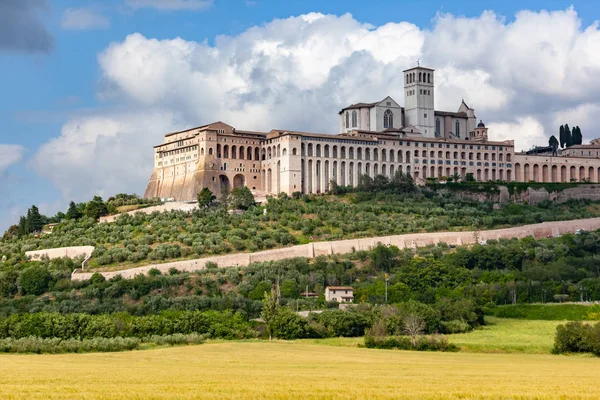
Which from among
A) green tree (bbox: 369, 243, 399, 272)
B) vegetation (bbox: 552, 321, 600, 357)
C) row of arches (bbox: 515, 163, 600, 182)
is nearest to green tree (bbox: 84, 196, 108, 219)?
green tree (bbox: 369, 243, 399, 272)

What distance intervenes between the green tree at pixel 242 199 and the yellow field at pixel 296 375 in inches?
2041

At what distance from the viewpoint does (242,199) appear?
96.6 meters

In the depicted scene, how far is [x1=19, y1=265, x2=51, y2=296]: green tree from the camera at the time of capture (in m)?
74.9

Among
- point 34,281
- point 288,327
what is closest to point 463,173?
point 34,281

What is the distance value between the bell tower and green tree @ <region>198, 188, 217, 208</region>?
31.0m

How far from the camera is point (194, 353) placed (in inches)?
1631

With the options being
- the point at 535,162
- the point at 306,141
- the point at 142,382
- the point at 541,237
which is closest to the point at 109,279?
the point at 306,141

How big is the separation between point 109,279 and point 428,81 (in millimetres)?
56170

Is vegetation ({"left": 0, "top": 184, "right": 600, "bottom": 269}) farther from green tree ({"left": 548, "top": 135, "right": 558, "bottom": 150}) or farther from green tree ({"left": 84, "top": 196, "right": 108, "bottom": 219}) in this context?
green tree ({"left": 548, "top": 135, "right": 558, "bottom": 150})

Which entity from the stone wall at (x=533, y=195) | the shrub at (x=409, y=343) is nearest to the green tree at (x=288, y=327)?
the shrub at (x=409, y=343)

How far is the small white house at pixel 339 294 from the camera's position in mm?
70125

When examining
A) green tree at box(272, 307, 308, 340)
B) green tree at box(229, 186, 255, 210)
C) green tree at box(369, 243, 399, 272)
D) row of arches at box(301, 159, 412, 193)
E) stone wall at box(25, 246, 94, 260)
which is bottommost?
green tree at box(272, 307, 308, 340)

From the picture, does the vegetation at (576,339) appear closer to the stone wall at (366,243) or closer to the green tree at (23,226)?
the stone wall at (366,243)

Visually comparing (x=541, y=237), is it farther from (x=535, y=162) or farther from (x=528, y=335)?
(x=528, y=335)
